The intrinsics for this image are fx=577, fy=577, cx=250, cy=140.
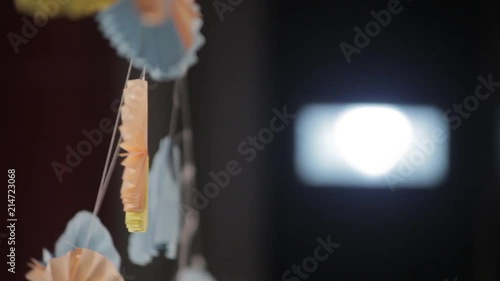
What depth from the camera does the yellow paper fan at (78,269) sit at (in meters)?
1.04

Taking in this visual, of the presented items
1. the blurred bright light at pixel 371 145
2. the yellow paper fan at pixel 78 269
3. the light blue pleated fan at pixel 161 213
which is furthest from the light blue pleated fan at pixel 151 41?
the yellow paper fan at pixel 78 269

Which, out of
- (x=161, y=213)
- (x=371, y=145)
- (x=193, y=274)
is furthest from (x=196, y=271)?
(x=371, y=145)

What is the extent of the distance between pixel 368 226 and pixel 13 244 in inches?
25.0

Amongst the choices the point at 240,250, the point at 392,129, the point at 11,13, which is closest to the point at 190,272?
the point at 240,250

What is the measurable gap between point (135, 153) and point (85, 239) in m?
0.18

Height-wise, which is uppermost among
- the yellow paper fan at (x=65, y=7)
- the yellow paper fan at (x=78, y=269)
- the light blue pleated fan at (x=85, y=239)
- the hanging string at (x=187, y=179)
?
the yellow paper fan at (x=65, y=7)

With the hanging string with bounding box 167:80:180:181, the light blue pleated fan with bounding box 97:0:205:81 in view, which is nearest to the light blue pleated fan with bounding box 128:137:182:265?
the hanging string with bounding box 167:80:180:181

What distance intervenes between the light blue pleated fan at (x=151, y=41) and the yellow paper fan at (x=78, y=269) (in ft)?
1.13

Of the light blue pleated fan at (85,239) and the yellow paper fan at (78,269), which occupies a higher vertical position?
the light blue pleated fan at (85,239)

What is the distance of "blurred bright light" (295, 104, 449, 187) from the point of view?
3.33 feet

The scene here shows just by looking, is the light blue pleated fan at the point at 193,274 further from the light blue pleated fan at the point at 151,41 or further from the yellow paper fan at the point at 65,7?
the yellow paper fan at the point at 65,7

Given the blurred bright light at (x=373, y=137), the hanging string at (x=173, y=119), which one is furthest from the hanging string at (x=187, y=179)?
the blurred bright light at (x=373, y=137)

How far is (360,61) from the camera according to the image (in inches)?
40.2

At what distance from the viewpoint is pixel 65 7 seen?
3.45 ft
